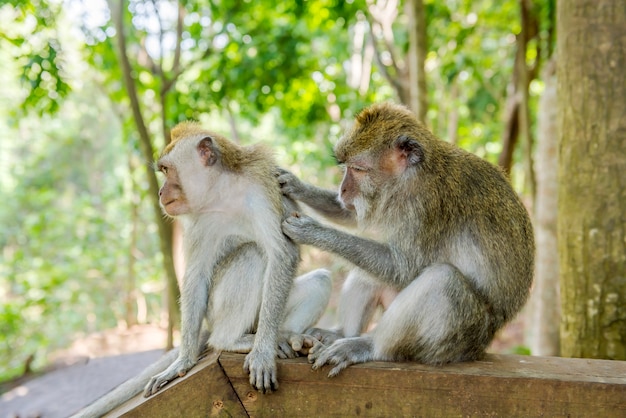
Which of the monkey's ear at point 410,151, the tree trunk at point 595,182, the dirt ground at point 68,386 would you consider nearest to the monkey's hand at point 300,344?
the monkey's ear at point 410,151

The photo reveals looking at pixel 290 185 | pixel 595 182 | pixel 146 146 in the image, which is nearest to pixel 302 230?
pixel 290 185

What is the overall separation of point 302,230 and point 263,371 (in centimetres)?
79

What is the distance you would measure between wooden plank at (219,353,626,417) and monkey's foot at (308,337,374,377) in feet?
0.15

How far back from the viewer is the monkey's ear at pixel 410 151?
322 cm

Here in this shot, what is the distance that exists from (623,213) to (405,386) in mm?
2010

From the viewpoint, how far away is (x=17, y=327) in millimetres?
12672

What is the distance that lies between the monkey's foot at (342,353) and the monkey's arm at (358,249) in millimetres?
374

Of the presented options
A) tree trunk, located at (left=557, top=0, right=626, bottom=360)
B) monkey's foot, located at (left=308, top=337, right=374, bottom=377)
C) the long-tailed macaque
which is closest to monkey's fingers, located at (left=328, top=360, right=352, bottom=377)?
monkey's foot, located at (left=308, top=337, right=374, bottom=377)

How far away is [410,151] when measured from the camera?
3232mm

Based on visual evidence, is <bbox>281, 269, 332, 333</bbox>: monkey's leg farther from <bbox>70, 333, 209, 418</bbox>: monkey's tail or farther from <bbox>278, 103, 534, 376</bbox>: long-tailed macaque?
<bbox>70, 333, 209, 418</bbox>: monkey's tail

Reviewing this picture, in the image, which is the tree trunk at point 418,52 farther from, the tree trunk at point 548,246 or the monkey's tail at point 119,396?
the monkey's tail at point 119,396

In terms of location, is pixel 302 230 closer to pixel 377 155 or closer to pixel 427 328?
pixel 377 155

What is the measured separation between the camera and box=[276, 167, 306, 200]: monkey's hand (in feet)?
11.5

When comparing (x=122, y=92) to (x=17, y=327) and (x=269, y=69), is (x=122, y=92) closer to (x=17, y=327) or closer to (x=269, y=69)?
(x=269, y=69)
